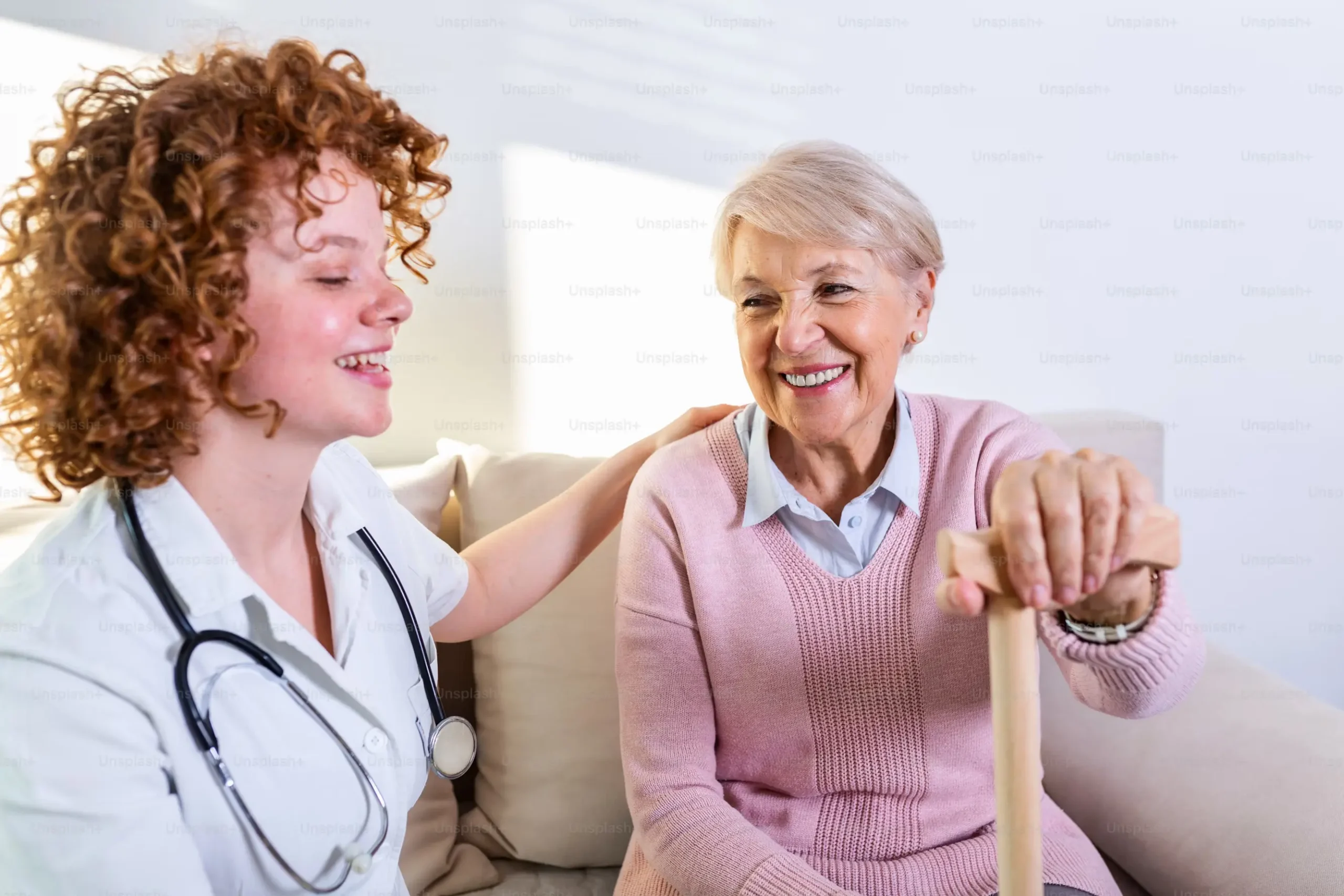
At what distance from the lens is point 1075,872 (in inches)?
52.4

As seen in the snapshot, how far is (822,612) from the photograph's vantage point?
1401 mm

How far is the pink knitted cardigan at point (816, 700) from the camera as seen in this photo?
54.0 inches

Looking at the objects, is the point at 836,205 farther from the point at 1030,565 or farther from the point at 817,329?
the point at 1030,565

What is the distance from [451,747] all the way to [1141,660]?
79 cm

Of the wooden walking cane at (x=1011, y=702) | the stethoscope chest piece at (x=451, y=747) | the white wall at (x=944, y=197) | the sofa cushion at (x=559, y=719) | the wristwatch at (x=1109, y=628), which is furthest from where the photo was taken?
the white wall at (x=944, y=197)

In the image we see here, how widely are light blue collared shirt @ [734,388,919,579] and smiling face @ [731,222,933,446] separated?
71 mm

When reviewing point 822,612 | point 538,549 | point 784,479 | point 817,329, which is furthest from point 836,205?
point 538,549

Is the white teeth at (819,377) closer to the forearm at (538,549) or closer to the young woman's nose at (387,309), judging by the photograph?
the forearm at (538,549)

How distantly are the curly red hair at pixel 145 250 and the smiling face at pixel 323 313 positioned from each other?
19 mm

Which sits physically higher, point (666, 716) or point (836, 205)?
point (836, 205)

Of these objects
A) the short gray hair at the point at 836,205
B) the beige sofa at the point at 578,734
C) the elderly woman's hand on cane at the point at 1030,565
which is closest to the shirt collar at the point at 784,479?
the short gray hair at the point at 836,205

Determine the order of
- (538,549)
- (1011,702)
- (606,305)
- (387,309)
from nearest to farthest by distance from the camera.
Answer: (1011,702)
(387,309)
(538,549)
(606,305)

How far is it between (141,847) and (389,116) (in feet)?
2.58

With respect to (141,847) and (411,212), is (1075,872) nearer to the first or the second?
(141,847)
